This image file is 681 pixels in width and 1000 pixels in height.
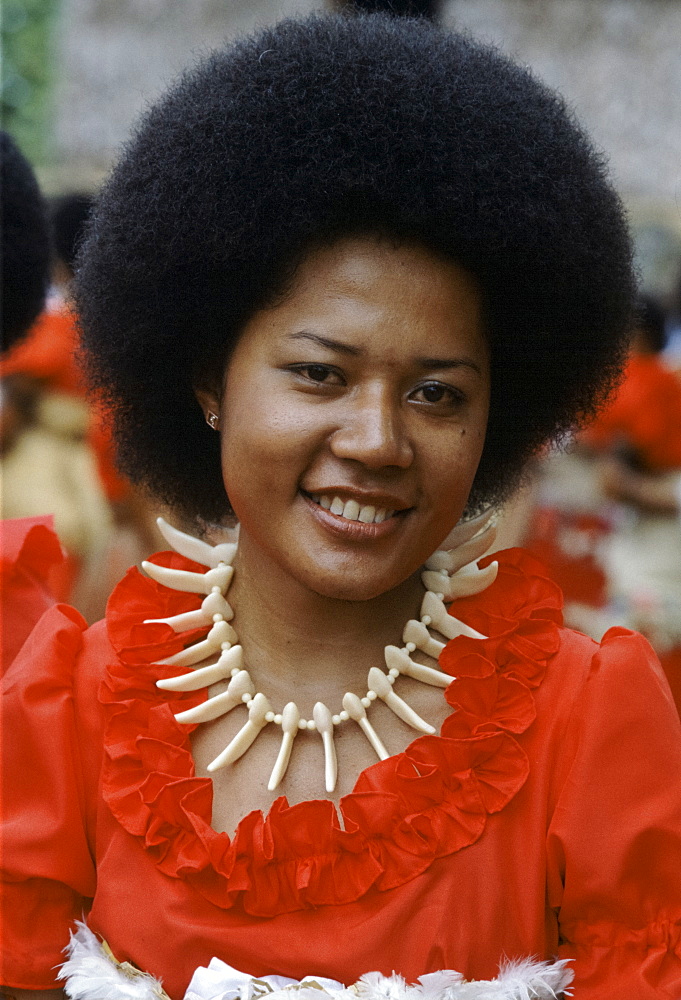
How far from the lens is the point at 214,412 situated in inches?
88.0

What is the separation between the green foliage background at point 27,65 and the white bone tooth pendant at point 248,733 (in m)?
10.8

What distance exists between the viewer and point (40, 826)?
2.07 m

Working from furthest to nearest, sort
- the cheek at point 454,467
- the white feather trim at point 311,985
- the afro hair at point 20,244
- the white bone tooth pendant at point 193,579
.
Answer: the afro hair at point 20,244
the white bone tooth pendant at point 193,579
the cheek at point 454,467
the white feather trim at point 311,985

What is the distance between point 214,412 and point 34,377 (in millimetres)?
2832

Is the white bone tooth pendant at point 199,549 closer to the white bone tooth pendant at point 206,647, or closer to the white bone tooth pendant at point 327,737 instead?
the white bone tooth pendant at point 206,647

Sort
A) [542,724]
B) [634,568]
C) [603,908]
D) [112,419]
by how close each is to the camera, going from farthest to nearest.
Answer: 1. [634,568]
2. [112,419]
3. [542,724]
4. [603,908]

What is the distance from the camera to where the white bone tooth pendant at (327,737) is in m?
2.06

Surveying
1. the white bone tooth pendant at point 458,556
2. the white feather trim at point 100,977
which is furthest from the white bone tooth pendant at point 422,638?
the white feather trim at point 100,977

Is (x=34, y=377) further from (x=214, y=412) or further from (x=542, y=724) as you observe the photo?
(x=542, y=724)

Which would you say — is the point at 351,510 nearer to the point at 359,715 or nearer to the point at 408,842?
the point at 359,715

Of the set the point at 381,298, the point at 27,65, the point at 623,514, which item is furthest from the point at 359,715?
the point at 27,65

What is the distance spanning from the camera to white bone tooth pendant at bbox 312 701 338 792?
206 centimetres

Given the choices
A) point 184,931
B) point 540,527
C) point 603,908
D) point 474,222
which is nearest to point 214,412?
point 474,222

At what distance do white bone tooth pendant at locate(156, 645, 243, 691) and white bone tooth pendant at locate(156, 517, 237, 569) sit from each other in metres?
0.21
